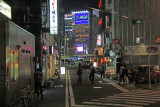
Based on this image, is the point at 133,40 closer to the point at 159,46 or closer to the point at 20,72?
the point at 159,46

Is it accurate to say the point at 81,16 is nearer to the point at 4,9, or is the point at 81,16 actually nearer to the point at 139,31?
the point at 139,31

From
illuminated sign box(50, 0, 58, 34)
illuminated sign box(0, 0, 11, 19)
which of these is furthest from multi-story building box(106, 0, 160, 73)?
illuminated sign box(0, 0, 11, 19)

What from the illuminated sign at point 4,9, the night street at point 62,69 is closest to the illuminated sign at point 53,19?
the night street at point 62,69

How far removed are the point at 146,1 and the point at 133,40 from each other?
5.77 meters

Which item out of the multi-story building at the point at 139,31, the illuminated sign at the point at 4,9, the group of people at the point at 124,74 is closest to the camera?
the illuminated sign at the point at 4,9

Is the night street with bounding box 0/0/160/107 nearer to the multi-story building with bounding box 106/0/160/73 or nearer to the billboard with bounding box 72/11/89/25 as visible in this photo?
the multi-story building with bounding box 106/0/160/73

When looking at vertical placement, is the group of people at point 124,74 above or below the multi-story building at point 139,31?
below

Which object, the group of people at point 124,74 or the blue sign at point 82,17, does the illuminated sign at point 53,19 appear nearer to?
the group of people at point 124,74

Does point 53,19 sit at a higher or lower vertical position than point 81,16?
lower

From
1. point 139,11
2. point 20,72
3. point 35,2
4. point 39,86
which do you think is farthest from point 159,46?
point 20,72

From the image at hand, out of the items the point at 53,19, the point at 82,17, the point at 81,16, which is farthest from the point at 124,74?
the point at 82,17

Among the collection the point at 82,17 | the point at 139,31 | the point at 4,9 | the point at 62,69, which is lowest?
the point at 62,69

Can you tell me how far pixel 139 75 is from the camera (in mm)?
20156

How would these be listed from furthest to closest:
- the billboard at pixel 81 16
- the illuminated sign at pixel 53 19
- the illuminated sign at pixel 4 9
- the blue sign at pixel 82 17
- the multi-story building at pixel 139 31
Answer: the blue sign at pixel 82 17 → the billboard at pixel 81 16 → the multi-story building at pixel 139 31 → the illuminated sign at pixel 53 19 → the illuminated sign at pixel 4 9
